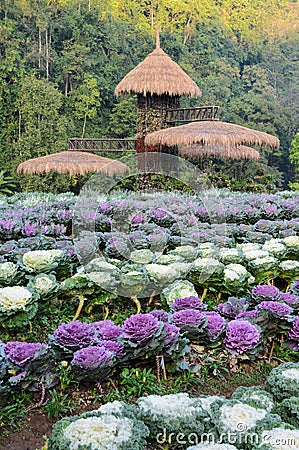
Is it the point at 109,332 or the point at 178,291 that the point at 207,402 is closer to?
the point at 109,332

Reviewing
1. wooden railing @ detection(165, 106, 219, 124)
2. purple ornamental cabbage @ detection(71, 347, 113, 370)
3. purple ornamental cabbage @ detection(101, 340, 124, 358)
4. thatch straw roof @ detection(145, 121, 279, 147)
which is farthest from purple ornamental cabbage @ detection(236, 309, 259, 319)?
wooden railing @ detection(165, 106, 219, 124)

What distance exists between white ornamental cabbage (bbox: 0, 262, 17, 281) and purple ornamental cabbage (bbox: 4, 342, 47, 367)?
757 millimetres

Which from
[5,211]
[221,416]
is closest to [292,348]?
[221,416]

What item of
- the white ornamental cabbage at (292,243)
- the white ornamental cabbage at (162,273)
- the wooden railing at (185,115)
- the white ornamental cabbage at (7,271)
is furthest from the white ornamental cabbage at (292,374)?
the wooden railing at (185,115)

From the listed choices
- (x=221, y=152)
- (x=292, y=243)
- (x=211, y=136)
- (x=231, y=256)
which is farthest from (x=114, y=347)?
(x=221, y=152)

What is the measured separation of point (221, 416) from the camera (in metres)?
1.32

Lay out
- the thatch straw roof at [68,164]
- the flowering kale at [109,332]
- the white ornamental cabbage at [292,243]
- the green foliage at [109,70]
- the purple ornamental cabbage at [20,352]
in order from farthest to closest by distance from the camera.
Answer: the green foliage at [109,70] → the thatch straw roof at [68,164] → the white ornamental cabbage at [292,243] → the flowering kale at [109,332] → the purple ornamental cabbage at [20,352]

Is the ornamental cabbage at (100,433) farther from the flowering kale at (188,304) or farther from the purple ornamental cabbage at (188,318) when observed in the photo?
the flowering kale at (188,304)

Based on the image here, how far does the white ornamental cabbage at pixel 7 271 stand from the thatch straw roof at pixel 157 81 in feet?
35.0

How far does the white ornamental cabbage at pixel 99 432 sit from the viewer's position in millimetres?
1210

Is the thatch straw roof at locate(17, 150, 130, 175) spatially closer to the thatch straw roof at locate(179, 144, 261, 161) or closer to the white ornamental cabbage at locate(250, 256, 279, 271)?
the thatch straw roof at locate(179, 144, 261, 161)

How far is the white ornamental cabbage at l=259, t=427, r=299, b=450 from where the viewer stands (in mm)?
1177

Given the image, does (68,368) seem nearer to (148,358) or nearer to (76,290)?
(148,358)

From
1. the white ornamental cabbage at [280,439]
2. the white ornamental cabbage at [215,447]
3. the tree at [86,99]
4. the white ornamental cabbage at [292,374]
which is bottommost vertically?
the tree at [86,99]
